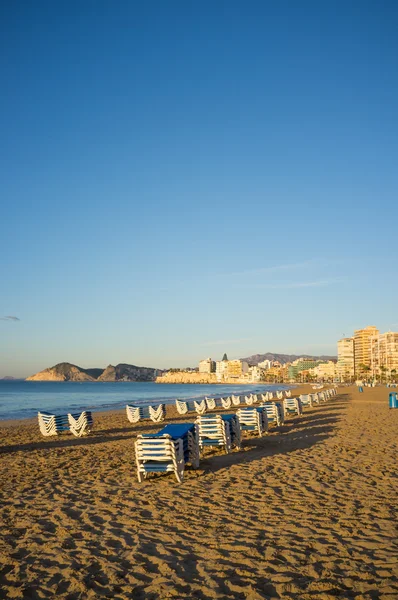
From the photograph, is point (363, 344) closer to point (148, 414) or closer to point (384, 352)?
point (384, 352)

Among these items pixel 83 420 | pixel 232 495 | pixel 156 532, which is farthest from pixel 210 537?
pixel 83 420

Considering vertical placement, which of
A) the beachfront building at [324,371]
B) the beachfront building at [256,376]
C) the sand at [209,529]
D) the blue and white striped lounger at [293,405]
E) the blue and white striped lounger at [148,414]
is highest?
the sand at [209,529]

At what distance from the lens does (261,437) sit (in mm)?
12266

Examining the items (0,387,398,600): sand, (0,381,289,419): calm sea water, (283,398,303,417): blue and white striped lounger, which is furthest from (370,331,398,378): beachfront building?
(0,387,398,600): sand

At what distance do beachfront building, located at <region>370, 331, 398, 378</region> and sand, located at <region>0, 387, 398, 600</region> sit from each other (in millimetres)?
123613

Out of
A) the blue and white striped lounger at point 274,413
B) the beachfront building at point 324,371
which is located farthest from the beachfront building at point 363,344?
the blue and white striped lounger at point 274,413

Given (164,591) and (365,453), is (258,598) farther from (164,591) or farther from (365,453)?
(365,453)

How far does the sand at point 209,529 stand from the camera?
376 centimetres

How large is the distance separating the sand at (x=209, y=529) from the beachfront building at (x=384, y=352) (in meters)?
124

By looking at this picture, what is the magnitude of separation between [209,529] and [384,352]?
146631mm

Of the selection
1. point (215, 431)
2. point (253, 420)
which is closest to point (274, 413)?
point (253, 420)

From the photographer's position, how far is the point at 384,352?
140m

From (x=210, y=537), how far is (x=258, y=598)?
1.38 m

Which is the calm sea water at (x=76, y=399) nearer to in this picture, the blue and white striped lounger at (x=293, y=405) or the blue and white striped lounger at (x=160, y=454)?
the blue and white striped lounger at (x=293, y=405)
